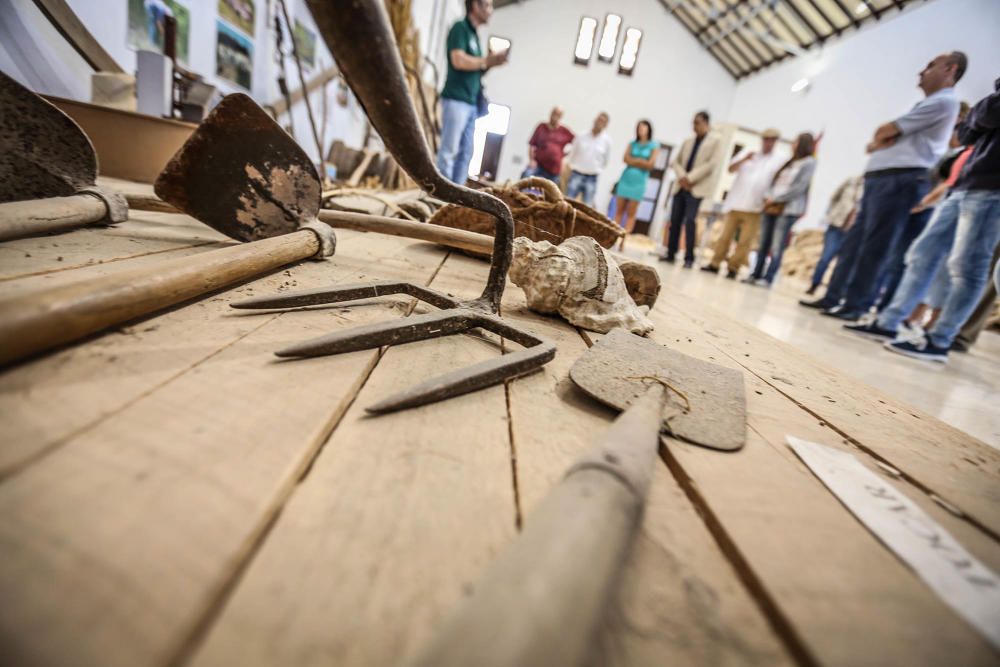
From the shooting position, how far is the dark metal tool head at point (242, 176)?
55.4 inches

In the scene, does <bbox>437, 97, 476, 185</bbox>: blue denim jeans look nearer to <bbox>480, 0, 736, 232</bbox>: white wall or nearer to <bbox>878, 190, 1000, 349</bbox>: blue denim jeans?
<bbox>878, 190, 1000, 349</bbox>: blue denim jeans

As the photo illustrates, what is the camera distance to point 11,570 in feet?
1.24

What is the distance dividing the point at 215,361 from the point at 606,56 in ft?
61.1

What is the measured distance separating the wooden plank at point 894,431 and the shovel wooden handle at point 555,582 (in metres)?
0.69

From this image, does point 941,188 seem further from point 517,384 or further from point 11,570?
point 11,570

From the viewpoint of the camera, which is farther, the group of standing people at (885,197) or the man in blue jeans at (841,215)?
the man in blue jeans at (841,215)

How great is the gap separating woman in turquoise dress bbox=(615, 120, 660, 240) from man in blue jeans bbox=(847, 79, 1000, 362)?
373 cm

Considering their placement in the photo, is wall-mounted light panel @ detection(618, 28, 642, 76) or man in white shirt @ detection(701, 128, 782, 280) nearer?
man in white shirt @ detection(701, 128, 782, 280)

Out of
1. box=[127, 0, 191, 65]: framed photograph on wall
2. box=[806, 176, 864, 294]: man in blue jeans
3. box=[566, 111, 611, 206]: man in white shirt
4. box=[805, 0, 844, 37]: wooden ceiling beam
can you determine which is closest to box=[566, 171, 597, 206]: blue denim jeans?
box=[566, 111, 611, 206]: man in white shirt

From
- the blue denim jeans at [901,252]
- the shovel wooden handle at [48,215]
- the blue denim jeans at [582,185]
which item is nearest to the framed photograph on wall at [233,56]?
the shovel wooden handle at [48,215]

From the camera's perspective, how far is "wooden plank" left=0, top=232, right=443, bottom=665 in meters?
0.35

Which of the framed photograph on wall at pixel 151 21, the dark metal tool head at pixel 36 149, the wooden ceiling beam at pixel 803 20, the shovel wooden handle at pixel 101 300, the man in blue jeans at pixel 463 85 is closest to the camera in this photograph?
the shovel wooden handle at pixel 101 300

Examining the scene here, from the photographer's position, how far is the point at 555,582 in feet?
1.22

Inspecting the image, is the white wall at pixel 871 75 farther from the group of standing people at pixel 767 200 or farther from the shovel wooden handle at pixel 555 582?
the shovel wooden handle at pixel 555 582
